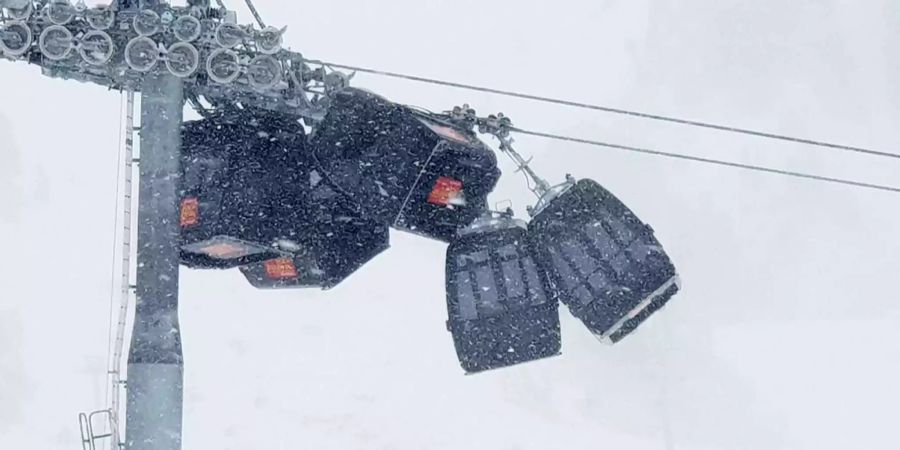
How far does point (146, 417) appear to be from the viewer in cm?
558

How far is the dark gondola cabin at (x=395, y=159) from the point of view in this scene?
20.7 ft

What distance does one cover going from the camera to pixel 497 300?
6.77 metres

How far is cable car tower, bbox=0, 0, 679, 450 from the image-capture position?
5898 millimetres

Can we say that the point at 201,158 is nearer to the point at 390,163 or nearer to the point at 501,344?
the point at 390,163

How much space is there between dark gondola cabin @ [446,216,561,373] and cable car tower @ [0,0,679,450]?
0.04 feet

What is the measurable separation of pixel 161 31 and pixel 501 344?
3.45 meters

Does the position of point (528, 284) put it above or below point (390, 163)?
below

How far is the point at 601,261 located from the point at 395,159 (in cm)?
174

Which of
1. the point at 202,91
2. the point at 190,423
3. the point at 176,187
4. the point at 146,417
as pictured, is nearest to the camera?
the point at 146,417

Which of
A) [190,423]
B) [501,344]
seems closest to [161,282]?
[501,344]

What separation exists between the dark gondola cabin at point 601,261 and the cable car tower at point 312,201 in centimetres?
1

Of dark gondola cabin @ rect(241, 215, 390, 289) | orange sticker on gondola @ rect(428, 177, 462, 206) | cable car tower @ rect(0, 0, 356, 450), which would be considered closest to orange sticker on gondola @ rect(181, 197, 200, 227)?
cable car tower @ rect(0, 0, 356, 450)

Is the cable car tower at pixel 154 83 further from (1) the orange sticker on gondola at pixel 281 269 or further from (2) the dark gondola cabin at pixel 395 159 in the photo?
(1) the orange sticker on gondola at pixel 281 269

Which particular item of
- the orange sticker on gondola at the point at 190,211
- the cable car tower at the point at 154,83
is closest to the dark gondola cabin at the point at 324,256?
the orange sticker on gondola at the point at 190,211
